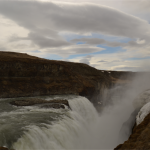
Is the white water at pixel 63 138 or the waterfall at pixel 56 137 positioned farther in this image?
the white water at pixel 63 138

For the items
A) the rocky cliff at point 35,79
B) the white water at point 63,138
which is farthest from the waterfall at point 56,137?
the rocky cliff at point 35,79

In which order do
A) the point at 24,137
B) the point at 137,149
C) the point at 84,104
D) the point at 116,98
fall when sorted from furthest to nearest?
1. the point at 116,98
2. the point at 84,104
3. the point at 24,137
4. the point at 137,149

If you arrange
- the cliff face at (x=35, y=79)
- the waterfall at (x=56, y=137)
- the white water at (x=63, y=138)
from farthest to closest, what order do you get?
the cliff face at (x=35, y=79) < the white water at (x=63, y=138) < the waterfall at (x=56, y=137)

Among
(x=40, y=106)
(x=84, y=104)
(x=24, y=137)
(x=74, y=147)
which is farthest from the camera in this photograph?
(x=84, y=104)

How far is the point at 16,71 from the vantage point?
95.0 ft

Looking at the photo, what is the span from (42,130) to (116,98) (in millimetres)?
36791

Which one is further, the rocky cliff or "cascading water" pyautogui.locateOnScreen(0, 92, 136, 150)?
the rocky cliff

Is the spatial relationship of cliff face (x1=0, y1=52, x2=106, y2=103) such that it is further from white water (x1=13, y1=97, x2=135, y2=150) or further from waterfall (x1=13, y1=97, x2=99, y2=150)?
waterfall (x1=13, y1=97, x2=99, y2=150)

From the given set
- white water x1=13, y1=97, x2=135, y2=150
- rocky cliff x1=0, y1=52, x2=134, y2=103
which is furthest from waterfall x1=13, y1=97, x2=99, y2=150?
rocky cliff x1=0, y1=52, x2=134, y2=103

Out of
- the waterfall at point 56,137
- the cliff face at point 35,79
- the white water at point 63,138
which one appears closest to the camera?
the waterfall at point 56,137

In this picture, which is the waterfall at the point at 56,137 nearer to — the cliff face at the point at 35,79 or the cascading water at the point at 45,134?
the cascading water at the point at 45,134

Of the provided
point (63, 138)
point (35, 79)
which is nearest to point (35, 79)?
point (35, 79)

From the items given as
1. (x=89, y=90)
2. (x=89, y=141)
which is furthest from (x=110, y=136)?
(x=89, y=90)

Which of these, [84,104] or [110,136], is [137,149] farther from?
[84,104]
